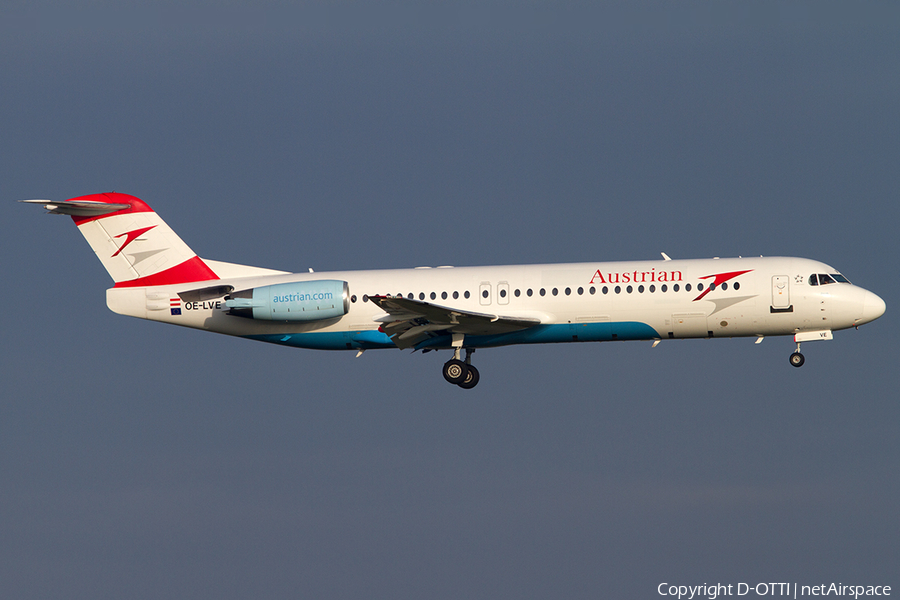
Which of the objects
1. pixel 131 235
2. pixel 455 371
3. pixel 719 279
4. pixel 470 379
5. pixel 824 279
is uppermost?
pixel 131 235

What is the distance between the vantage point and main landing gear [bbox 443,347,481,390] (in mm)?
35031

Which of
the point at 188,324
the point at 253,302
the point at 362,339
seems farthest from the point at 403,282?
the point at 188,324

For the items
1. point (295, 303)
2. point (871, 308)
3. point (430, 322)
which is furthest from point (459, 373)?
point (871, 308)

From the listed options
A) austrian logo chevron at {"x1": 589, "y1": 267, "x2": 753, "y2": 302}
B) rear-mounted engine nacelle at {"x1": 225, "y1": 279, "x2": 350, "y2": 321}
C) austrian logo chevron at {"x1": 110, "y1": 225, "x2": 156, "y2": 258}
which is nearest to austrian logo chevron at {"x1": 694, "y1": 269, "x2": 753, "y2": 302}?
austrian logo chevron at {"x1": 589, "y1": 267, "x2": 753, "y2": 302}

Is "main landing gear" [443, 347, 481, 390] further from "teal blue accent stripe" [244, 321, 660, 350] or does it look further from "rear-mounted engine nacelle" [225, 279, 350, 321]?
"rear-mounted engine nacelle" [225, 279, 350, 321]

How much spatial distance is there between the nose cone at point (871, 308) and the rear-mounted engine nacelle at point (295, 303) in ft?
53.4

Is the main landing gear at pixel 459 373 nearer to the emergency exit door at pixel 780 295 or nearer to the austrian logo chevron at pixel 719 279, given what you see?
the austrian logo chevron at pixel 719 279

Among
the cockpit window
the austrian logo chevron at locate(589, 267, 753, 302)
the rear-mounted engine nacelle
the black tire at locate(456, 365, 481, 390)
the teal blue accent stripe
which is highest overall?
the cockpit window

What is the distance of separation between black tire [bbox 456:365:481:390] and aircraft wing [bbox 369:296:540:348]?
133 cm

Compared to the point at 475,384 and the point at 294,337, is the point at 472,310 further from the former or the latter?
the point at 294,337

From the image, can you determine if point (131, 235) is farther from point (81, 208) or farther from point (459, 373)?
point (459, 373)

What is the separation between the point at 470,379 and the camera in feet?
116

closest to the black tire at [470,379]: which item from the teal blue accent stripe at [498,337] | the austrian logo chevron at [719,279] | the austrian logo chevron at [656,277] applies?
the teal blue accent stripe at [498,337]

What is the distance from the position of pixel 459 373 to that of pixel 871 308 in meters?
13.1
